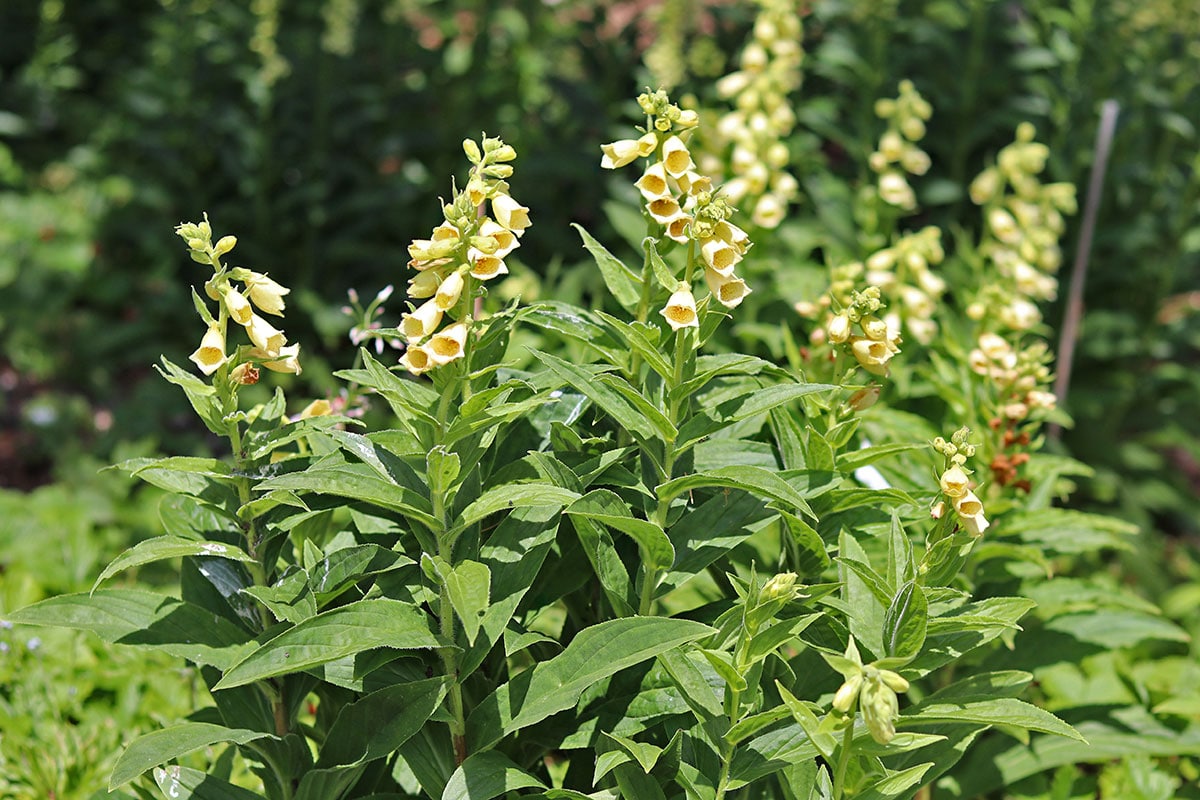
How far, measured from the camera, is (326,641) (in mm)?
1647

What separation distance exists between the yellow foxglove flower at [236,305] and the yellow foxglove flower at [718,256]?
2.30 ft

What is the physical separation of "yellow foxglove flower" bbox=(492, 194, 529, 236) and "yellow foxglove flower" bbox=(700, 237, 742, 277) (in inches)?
11.3

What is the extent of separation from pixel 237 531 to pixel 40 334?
3.83 m

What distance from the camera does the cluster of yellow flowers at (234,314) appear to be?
68.5 inches

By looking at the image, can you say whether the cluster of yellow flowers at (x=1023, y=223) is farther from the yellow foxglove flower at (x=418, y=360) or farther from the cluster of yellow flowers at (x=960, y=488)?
the yellow foxglove flower at (x=418, y=360)

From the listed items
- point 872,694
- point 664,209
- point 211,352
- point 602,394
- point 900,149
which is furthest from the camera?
point 900,149

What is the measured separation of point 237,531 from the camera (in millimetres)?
1959

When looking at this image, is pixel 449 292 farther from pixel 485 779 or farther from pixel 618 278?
pixel 485 779

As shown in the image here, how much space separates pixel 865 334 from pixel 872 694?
728 mm

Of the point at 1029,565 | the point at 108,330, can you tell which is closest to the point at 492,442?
the point at 1029,565

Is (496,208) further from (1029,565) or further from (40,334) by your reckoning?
(40,334)

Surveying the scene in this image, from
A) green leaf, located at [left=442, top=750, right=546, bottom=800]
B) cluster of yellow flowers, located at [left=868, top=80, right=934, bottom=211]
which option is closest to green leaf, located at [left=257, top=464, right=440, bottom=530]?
green leaf, located at [left=442, top=750, right=546, bottom=800]

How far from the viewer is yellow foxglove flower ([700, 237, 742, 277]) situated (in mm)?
1858

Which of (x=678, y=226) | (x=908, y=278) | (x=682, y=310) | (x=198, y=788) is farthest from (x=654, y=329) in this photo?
(x=908, y=278)
